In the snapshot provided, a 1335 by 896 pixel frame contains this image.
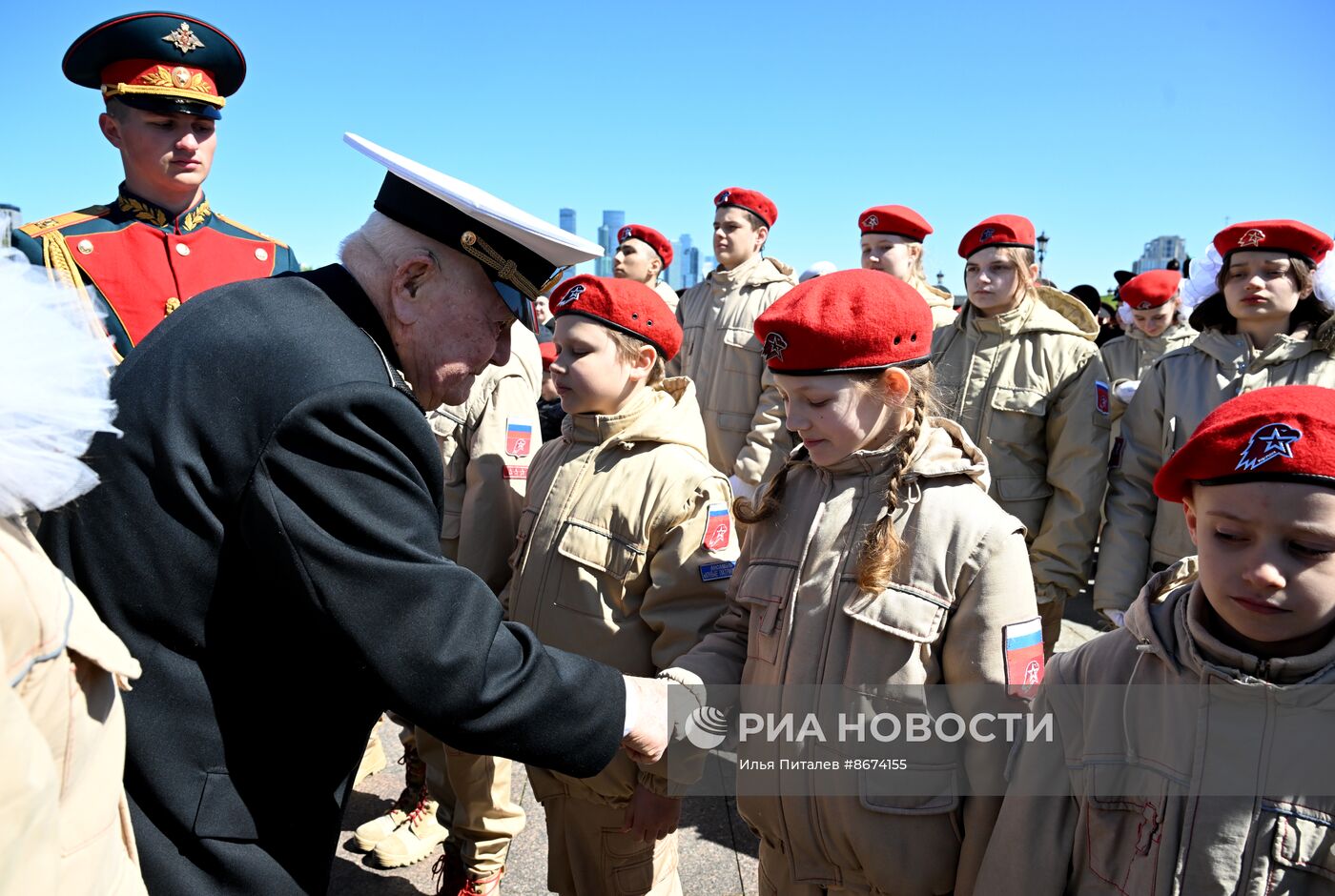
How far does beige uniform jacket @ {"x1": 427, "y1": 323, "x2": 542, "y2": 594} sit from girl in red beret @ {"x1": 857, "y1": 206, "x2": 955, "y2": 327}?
322 cm

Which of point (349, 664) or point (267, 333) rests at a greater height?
point (267, 333)

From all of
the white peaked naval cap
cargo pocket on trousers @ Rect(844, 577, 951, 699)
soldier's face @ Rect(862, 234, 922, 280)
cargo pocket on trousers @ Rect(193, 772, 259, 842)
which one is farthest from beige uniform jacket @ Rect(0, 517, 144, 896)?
soldier's face @ Rect(862, 234, 922, 280)

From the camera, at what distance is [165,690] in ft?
5.24

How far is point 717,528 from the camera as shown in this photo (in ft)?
8.93

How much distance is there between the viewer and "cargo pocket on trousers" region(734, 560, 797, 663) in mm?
2266

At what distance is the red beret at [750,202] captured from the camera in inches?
270

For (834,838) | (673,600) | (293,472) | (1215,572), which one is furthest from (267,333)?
(1215,572)

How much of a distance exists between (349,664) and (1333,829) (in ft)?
5.60

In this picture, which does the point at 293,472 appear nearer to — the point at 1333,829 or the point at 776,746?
the point at 776,746

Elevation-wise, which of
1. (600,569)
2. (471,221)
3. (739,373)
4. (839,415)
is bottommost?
(600,569)

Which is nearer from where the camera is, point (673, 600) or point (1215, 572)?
point (1215, 572)

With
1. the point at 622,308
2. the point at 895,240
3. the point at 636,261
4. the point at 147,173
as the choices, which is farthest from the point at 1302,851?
the point at 636,261

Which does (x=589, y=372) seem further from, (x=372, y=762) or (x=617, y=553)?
(x=372, y=762)

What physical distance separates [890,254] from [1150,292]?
9.52 feet
